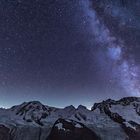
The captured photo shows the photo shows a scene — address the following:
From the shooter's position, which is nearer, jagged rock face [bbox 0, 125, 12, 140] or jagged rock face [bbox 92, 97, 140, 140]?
jagged rock face [bbox 92, 97, 140, 140]

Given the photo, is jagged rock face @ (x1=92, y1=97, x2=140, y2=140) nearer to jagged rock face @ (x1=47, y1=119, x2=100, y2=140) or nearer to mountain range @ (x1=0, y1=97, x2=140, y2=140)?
mountain range @ (x1=0, y1=97, x2=140, y2=140)

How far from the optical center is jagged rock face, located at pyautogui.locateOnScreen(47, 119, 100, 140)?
515ft

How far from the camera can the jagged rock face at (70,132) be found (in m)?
157

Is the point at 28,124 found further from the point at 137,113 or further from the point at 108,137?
the point at 137,113

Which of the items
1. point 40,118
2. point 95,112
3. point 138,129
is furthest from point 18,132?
point 138,129

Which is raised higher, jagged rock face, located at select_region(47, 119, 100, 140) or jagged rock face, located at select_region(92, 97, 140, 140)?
jagged rock face, located at select_region(92, 97, 140, 140)

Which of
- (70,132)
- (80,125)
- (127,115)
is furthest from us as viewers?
(127,115)

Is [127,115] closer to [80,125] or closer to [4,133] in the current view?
[80,125]

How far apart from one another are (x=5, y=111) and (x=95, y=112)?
181ft

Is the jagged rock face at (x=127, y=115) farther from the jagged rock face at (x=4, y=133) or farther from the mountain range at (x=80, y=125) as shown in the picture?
the jagged rock face at (x=4, y=133)

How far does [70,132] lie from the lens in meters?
159

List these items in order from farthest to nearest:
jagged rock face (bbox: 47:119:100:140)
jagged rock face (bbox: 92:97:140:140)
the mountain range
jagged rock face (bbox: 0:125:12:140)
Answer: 1. jagged rock face (bbox: 0:125:12:140)
2. jagged rock face (bbox: 92:97:140:140)
3. the mountain range
4. jagged rock face (bbox: 47:119:100:140)

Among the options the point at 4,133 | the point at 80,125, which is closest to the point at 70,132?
the point at 80,125

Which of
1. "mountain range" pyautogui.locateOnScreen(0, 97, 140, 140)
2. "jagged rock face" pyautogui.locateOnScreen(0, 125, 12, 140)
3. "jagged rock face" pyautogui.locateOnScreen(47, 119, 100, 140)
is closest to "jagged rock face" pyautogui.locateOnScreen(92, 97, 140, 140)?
"mountain range" pyautogui.locateOnScreen(0, 97, 140, 140)
